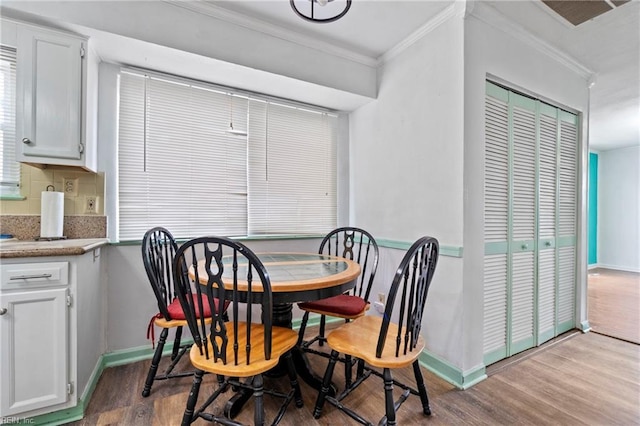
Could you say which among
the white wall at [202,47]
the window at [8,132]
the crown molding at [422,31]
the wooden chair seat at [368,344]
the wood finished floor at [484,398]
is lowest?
the wood finished floor at [484,398]

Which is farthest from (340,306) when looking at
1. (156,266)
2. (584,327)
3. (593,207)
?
(593,207)

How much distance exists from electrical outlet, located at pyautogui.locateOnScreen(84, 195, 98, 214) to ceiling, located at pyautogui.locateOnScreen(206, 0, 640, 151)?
162cm

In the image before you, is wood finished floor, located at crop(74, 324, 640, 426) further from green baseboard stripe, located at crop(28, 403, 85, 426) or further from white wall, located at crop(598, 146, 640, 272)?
white wall, located at crop(598, 146, 640, 272)

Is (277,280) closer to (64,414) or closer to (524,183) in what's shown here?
(64,414)

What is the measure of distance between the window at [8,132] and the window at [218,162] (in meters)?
0.57

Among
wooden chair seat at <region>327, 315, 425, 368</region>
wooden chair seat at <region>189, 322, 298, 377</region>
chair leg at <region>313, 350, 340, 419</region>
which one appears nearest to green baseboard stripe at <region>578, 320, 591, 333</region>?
wooden chair seat at <region>327, 315, 425, 368</region>

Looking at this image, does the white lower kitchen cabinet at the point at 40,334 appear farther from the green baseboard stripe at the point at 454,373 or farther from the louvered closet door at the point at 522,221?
the louvered closet door at the point at 522,221

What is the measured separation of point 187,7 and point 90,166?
1.29 meters

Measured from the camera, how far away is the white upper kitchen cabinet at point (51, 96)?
169 centimetres

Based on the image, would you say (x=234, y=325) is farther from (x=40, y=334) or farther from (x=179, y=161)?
(x=179, y=161)

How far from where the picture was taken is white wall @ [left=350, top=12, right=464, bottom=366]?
1.99 m

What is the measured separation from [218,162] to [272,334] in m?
1.66

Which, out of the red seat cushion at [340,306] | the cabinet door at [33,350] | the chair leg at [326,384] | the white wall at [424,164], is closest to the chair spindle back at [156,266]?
the cabinet door at [33,350]

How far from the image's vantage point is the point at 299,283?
1435 millimetres
